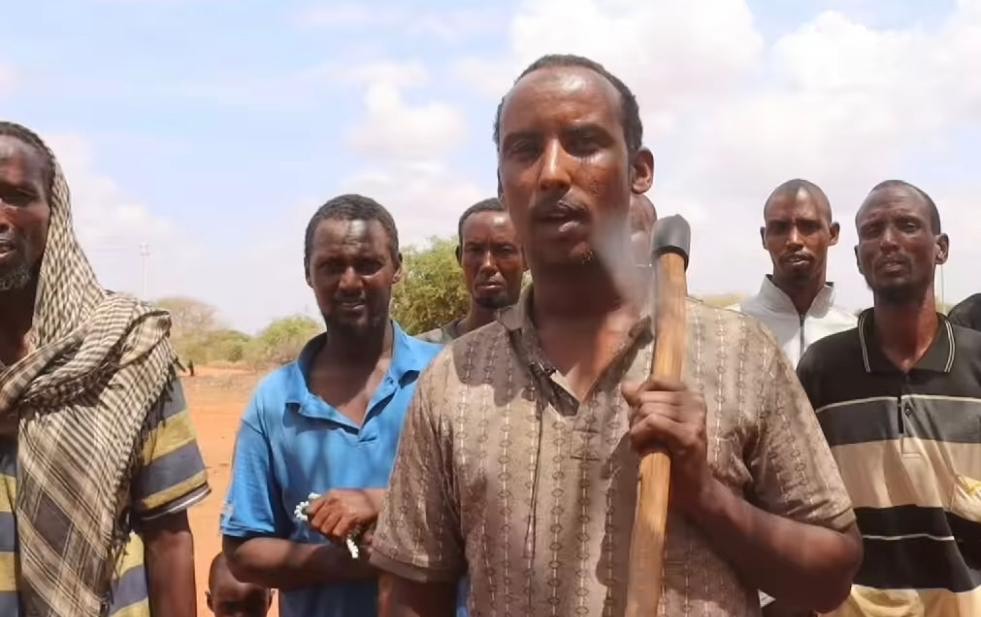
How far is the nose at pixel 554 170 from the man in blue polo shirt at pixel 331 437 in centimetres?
119

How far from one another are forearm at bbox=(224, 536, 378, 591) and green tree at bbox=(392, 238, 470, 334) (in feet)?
55.7

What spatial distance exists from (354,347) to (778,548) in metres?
1.78

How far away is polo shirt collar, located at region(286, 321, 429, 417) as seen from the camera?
3.02 metres

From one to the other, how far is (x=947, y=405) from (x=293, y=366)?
1960mm

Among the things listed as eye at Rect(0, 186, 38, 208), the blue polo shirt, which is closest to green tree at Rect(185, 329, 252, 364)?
the blue polo shirt

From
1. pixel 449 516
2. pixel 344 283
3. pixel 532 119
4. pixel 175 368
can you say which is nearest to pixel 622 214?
pixel 532 119

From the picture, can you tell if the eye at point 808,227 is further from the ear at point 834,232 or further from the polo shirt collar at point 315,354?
the polo shirt collar at point 315,354

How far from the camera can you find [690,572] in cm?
167

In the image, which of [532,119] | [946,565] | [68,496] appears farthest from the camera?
[946,565]

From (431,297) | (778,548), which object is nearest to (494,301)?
(778,548)

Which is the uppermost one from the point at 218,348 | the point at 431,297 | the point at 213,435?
the point at 431,297

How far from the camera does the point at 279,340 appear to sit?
111 feet

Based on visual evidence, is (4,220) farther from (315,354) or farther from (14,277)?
(315,354)

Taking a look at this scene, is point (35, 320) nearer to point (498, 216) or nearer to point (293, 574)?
point (293, 574)
